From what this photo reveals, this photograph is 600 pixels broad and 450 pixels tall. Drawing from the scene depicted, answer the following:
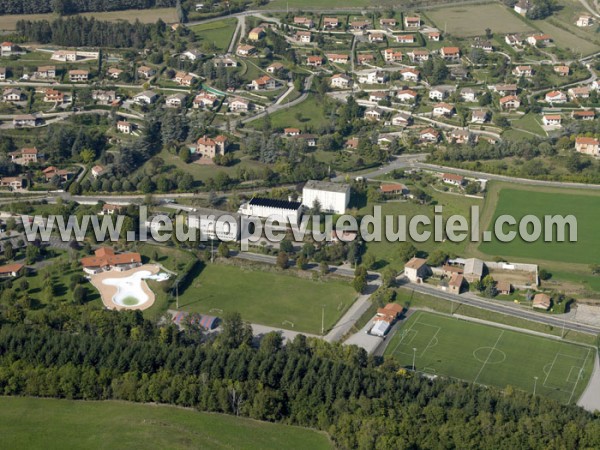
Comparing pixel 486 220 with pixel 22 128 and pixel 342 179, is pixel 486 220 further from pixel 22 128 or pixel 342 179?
pixel 22 128

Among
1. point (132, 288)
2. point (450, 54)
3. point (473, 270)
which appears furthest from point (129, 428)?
point (450, 54)

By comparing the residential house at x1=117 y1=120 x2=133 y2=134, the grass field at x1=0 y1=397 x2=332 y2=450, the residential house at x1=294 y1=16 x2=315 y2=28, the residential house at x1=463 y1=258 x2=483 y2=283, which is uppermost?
the residential house at x1=294 y1=16 x2=315 y2=28

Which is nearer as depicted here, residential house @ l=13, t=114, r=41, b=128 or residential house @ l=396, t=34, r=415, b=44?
residential house @ l=13, t=114, r=41, b=128

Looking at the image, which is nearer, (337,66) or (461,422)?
(461,422)

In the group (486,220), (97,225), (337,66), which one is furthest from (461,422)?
(337,66)

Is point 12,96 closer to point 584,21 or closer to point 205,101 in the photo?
point 205,101

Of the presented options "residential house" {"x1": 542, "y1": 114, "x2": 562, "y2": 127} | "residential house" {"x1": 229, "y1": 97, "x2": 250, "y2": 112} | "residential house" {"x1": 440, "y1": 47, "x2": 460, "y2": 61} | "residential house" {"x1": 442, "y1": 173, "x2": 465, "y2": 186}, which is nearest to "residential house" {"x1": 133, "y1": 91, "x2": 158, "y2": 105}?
"residential house" {"x1": 229, "y1": 97, "x2": 250, "y2": 112}

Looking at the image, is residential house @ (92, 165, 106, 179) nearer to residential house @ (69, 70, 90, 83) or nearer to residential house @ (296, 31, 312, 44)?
residential house @ (69, 70, 90, 83)
